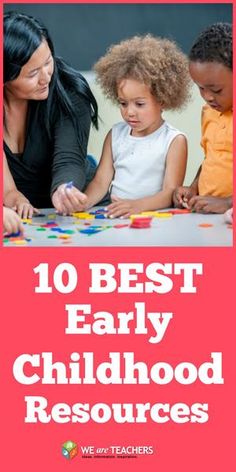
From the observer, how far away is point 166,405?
1310 mm

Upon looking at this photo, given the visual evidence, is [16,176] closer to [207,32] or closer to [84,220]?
[84,220]

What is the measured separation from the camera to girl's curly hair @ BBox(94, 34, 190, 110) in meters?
1.95

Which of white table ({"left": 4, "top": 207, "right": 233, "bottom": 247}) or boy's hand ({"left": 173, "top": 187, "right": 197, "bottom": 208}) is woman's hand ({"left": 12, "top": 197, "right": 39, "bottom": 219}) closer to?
white table ({"left": 4, "top": 207, "right": 233, "bottom": 247})

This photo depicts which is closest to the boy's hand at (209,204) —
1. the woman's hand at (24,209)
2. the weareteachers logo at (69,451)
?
the woman's hand at (24,209)

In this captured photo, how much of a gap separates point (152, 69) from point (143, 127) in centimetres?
13

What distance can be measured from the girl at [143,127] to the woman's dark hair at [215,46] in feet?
0.75

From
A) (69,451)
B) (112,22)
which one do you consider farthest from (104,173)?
(112,22)

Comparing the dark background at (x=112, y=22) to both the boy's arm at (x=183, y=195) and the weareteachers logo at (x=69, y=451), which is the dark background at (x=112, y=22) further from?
the weareteachers logo at (x=69, y=451)

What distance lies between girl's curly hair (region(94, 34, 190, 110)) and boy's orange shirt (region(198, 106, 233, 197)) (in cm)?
14

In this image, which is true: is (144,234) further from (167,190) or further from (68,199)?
(167,190)

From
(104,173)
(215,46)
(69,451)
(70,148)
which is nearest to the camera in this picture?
(69,451)

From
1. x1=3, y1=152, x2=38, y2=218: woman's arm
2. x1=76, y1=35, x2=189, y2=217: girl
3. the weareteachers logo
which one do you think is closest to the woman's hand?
x1=3, y1=152, x2=38, y2=218: woman's arm

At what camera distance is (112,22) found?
3.21 m

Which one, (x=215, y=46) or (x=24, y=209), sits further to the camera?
(x=24, y=209)
